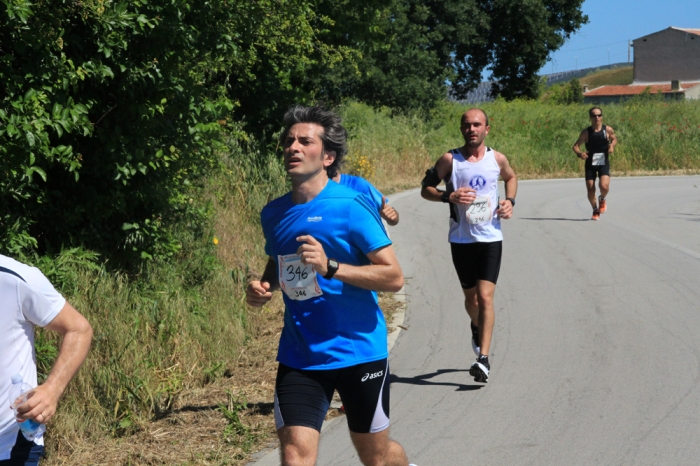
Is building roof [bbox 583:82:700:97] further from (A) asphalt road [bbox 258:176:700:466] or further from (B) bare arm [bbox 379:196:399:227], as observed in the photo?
(B) bare arm [bbox 379:196:399:227]

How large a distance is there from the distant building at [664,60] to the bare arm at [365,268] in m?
85.3

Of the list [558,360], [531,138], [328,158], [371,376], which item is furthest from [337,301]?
[531,138]

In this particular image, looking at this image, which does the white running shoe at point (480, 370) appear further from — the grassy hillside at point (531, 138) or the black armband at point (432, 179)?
the grassy hillside at point (531, 138)

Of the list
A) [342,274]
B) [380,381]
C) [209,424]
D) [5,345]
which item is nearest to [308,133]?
[342,274]

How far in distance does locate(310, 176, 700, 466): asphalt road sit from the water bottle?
8.35 feet

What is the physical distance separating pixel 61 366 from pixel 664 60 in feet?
313

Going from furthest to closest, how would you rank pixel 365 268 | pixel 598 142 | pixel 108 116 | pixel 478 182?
pixel 598 142, pixel 478 182, pixel 108 116, pixel 365 268

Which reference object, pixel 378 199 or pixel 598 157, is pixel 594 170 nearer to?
pixel 598 157

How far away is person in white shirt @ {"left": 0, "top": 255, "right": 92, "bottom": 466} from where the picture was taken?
3238 mm

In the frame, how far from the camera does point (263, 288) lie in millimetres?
4348

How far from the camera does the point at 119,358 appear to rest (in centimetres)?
645

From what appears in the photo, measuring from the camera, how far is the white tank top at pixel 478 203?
7172mm

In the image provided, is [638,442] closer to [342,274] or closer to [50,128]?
[342,274]

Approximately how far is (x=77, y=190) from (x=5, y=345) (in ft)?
13.8
